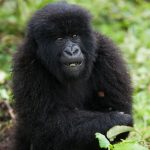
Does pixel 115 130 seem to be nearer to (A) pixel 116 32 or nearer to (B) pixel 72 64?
(B) pixel 72 64

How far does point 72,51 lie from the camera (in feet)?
18.9

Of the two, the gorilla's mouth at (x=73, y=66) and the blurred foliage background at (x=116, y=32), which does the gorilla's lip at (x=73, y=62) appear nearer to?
the gorilla's mouth at (x=73, y=66)

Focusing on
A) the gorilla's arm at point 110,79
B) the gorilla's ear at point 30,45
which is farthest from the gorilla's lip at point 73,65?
the gorilla's arm at point 110,79

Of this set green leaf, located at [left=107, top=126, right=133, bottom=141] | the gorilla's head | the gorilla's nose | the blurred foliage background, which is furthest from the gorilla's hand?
the blurred foliage background

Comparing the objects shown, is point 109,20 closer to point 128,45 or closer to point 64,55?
point 128,45

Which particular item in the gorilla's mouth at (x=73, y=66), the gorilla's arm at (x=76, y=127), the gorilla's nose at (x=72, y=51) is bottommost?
the gorilla's arm at (x=76, y=127)

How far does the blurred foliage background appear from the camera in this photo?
7.87 meters

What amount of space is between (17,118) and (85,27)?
46.8 inches

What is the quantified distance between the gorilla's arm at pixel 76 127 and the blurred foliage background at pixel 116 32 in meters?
1.37

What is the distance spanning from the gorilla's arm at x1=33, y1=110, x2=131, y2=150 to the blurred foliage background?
1.37 meters

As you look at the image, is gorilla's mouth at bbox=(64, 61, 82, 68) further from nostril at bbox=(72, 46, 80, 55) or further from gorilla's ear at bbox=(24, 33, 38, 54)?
gorilla's ear at bbox=(24, 33, 38, 54)

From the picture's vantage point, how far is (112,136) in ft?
18.0

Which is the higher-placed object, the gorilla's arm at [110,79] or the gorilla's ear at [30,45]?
the gorilla's ear at [30,45]

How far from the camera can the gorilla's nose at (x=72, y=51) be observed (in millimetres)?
5746
